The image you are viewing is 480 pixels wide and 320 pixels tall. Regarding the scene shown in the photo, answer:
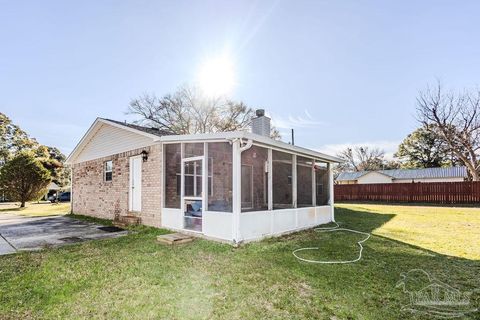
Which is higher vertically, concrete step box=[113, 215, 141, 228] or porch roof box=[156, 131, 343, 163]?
porch roof box=[156, 131, 343, 163]

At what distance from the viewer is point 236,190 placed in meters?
5.91

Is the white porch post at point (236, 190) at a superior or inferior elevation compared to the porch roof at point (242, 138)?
inferior

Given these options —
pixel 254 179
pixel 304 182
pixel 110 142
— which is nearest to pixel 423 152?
pixel 304 182

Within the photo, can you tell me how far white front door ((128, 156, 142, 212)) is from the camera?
8.77 meters

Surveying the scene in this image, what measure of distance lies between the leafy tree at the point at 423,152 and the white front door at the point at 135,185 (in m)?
37.2

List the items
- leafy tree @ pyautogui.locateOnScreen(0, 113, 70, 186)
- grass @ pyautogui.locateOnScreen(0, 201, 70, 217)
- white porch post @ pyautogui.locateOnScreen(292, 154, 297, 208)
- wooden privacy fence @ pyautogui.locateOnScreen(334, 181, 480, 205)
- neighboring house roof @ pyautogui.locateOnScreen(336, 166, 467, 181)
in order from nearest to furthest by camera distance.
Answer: white porch post @ pyautogui.locateOnScreen(292, 154, 297, 208), grass @ pyautogui.locateOnScreen(0, 201, 70, 217), wooden privacy fence @ pyautogui.locateOnScreen(334, 181, 480, 205), neighboring house roof @ pyautogui.locateOnScreen(336, 166, 467, 181), leafy tree @ pyautogui.locateOnScreen(0, 113, 70, 186)

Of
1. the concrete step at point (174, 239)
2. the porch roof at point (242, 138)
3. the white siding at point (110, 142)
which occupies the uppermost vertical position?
the white siding at point (110, 142)

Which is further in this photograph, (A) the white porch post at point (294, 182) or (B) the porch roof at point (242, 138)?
(A) the white porch post at point (294, 182)

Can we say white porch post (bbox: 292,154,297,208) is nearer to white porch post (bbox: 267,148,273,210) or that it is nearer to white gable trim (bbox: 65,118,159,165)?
white porch post (bbox: 267,148,273,210)

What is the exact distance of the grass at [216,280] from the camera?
120 inches

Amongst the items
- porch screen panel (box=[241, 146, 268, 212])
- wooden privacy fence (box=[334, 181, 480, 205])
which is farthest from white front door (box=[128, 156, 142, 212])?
wooden privacy fence (box=[334, 181, 480, 205])

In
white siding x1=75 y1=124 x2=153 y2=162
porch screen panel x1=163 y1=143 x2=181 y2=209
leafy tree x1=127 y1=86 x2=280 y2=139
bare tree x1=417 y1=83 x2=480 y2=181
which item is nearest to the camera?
porch screen panel x1=163 y1=143 x2=181 y2=209

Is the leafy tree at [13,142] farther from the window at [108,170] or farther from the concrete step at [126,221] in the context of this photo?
the concrete step at [126,221]

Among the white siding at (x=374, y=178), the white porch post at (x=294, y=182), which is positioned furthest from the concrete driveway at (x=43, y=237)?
the white siding at (x=374, y=178)
